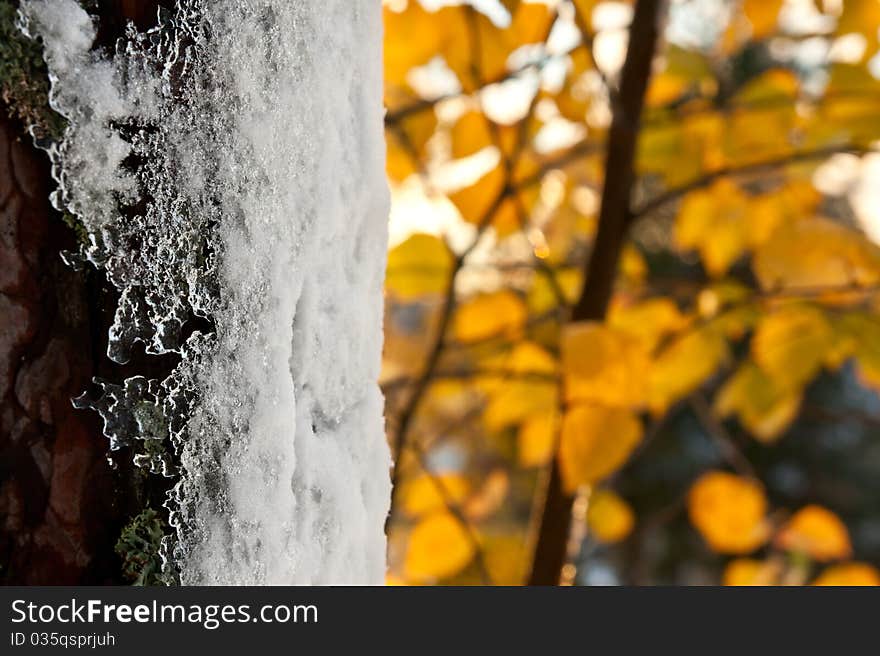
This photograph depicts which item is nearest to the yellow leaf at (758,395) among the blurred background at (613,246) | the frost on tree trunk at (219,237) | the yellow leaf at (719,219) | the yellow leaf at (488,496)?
the blurred background at (613,246)

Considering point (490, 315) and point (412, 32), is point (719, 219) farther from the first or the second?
point (412, 32)

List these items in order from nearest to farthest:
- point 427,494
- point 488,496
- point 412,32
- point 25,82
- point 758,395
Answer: point 25,82
point 412,32
point 758,395
point 427,494
point 488,496

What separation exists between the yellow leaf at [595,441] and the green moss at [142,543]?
0.41 m

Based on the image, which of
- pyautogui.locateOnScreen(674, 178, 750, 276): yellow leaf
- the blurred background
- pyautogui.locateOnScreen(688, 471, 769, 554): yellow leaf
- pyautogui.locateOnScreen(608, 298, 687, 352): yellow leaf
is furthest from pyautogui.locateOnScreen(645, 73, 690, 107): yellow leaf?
pyautogui.locateOnScreen(688, 471, 769, 554): yellow leaf

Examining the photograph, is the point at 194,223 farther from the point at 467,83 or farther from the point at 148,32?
the point at 467,83

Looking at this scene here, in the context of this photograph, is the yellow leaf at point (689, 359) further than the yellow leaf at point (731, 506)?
No

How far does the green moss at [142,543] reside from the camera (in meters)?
0.23

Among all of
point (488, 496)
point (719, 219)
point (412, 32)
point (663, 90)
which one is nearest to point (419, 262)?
point (412, 32)

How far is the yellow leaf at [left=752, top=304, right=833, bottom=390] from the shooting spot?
2.38ft

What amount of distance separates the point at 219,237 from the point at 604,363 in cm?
39

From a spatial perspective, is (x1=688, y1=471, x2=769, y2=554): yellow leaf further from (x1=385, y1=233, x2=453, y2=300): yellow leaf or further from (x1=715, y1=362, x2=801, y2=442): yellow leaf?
(x1=385, y1=233, x2=453, y2=300): yellow leaf

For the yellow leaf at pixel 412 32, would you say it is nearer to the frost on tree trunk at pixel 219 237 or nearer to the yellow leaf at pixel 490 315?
the yellow leaf at pixel 490 315

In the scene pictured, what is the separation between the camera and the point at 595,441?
61 centimetres

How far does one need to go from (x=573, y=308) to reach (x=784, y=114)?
33cm
